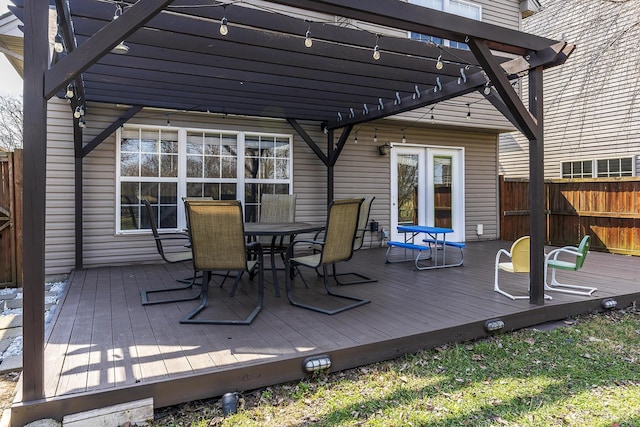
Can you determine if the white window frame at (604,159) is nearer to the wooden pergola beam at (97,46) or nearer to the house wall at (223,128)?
the house wall at (223,128)

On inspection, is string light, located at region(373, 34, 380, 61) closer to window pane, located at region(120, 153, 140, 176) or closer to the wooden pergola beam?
the wooden pergola beam

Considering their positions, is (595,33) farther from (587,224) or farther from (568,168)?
(568,168)

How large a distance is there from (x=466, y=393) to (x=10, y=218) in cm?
542

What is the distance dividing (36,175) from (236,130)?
4.50m

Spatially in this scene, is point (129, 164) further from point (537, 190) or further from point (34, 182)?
point (537, 190)

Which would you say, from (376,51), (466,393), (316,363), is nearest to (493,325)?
(466,393)

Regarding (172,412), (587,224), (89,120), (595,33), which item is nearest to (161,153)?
(89,120)

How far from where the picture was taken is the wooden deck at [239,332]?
214 centimetres

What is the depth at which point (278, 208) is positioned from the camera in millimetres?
5645

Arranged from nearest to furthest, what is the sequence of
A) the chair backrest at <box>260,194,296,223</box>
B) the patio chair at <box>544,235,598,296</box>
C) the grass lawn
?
the grass lawn < the patio chair at <box>544,235,598,296</box> < the chair backrest at <box>260,194,296,223</box>

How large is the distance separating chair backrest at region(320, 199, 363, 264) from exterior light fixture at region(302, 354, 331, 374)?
1.11 m

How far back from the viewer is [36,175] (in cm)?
197

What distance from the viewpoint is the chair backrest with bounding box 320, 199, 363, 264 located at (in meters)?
3.41

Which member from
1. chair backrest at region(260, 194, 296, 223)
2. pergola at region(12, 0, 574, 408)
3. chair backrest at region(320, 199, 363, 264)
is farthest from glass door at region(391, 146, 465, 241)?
chair backrest at region(320, 199, 363, 264)
